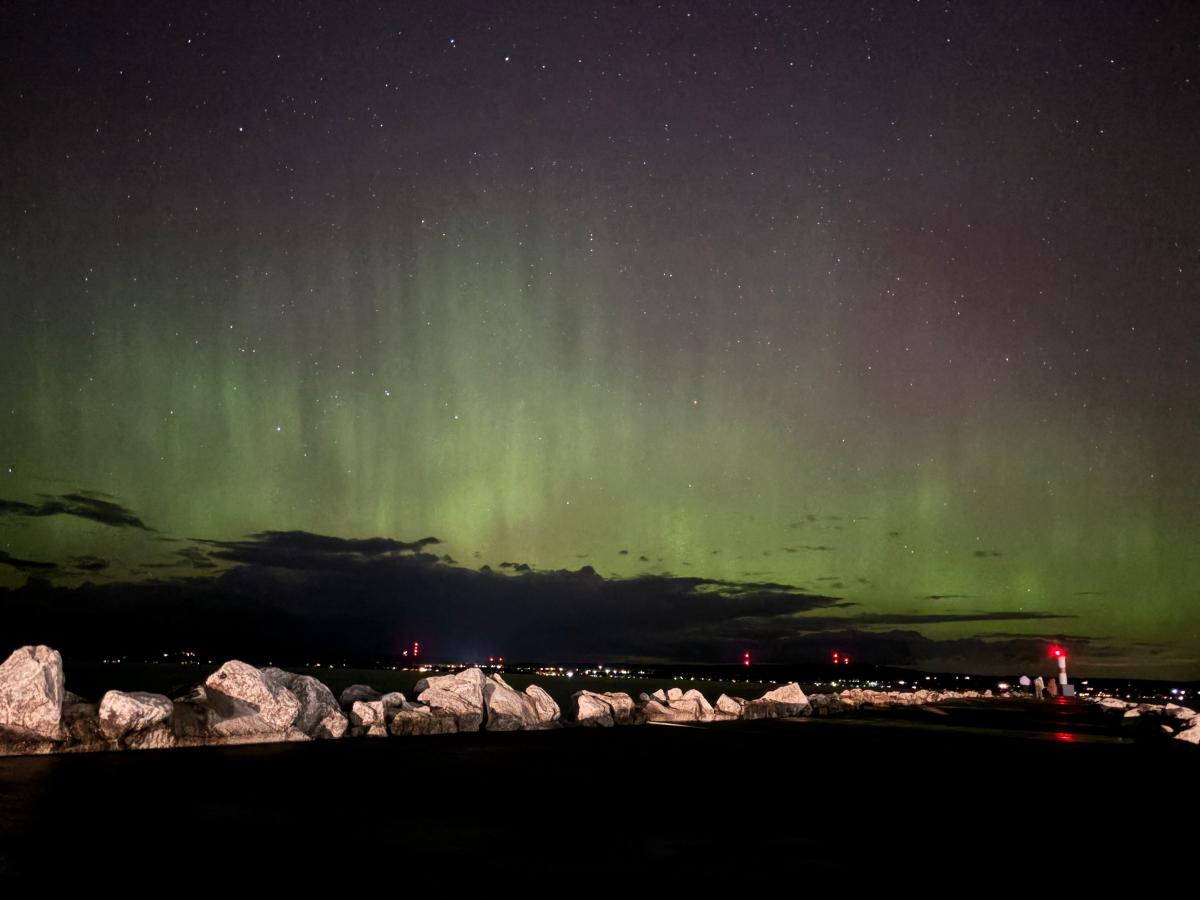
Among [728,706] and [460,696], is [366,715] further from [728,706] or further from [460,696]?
[728,706]

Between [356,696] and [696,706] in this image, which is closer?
[356,696]

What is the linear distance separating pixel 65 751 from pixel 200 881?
1335 centimetres

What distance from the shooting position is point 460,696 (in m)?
35.4

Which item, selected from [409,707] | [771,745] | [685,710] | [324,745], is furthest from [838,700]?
[324,745]

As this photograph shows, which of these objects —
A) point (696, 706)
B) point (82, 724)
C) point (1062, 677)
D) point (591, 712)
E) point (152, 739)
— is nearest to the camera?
point (82, 724)

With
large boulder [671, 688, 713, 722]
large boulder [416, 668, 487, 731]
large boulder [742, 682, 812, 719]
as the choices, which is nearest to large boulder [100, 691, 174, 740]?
large boulder [416, 668, 487, 731]

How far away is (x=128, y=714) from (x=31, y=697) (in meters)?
2.50

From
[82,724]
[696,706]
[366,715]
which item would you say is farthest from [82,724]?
[696,706]

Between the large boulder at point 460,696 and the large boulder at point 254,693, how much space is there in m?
7.34

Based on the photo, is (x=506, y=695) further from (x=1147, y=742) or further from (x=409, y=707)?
(x=1147, y=742)

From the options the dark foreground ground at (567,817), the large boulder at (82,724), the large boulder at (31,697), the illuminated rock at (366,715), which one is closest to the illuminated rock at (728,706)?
the dark foreground ground at (567,817)

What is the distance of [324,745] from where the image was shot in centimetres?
2759

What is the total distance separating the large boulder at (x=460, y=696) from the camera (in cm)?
3456

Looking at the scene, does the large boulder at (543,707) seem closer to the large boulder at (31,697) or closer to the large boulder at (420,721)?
the large boulder at (420,721)
